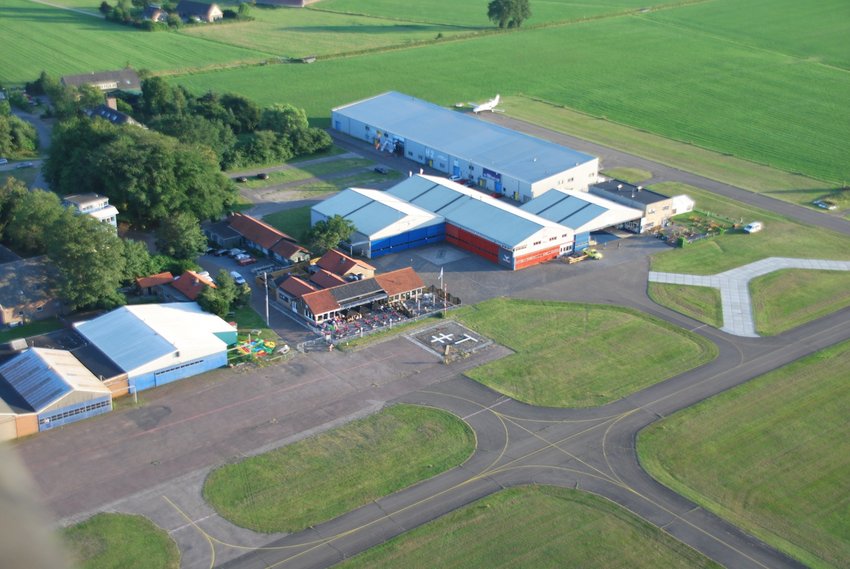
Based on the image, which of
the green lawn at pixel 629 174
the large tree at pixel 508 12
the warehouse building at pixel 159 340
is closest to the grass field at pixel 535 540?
the warehouse building at pixel 159 340

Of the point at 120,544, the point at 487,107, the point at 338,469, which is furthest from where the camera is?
the point at 487,107

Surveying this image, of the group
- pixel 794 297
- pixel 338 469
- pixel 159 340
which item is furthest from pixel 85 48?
pixel 794 297

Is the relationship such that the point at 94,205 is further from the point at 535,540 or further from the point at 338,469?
the point at 535,540

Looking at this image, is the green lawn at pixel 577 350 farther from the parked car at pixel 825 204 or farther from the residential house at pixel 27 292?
the parked car at pixel 825 204

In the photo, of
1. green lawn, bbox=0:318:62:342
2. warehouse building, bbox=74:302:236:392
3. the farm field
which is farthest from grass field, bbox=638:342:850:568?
the farm field

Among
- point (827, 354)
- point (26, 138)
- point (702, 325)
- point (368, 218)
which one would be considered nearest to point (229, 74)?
point (26, 138)

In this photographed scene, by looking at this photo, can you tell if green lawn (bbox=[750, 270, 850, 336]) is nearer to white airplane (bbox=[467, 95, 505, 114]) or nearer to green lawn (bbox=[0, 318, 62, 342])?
green lawn (bbox=[0, 318, 62, 342])

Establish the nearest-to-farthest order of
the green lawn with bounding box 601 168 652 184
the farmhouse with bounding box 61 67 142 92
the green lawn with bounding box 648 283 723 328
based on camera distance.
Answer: the green lawn with bounding box 648 283 723 328
the green lawn with bounding box 601 168 652 184
the farmhouse with bounding box 61 67 142 92
